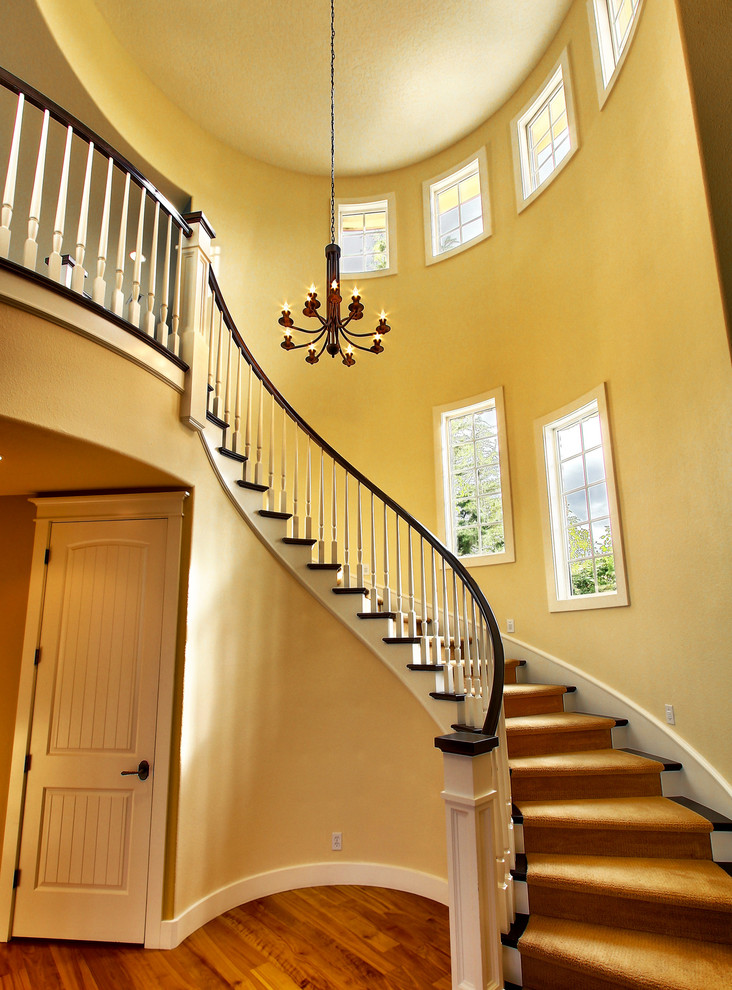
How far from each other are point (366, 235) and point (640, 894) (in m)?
6.34

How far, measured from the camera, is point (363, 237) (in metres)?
6.84

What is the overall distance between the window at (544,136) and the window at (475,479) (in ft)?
6.42

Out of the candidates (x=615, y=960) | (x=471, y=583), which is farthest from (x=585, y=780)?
(x=471, y=583)

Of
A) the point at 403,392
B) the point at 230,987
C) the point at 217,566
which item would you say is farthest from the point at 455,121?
the point at 230,987

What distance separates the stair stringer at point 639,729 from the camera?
129 inches

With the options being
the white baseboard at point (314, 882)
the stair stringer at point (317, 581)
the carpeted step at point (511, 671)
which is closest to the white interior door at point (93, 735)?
the white baseboard at point (314, 882)

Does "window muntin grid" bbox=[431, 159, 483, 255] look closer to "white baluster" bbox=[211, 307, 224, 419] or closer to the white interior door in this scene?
"white baluster" bbox=[211, 307, 224, 419]

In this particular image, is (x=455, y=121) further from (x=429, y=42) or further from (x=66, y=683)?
(x=66, y=683)

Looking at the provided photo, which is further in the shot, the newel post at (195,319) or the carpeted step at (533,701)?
the carpeted step at (533,701)

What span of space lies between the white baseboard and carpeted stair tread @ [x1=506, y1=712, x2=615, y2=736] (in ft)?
3.32

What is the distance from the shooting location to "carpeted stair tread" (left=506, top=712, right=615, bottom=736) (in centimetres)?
385

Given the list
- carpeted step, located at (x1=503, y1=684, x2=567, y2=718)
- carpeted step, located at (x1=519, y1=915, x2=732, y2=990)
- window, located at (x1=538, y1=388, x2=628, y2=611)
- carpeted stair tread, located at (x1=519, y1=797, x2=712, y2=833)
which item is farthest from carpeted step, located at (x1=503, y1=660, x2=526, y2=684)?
carpeted step, located at (x1=519, y1=915, x2=732, y2=990)

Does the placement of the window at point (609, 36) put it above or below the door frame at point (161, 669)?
above

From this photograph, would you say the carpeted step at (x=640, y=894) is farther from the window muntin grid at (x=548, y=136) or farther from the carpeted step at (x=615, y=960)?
the window muntin grid at (x=548, y=136)
